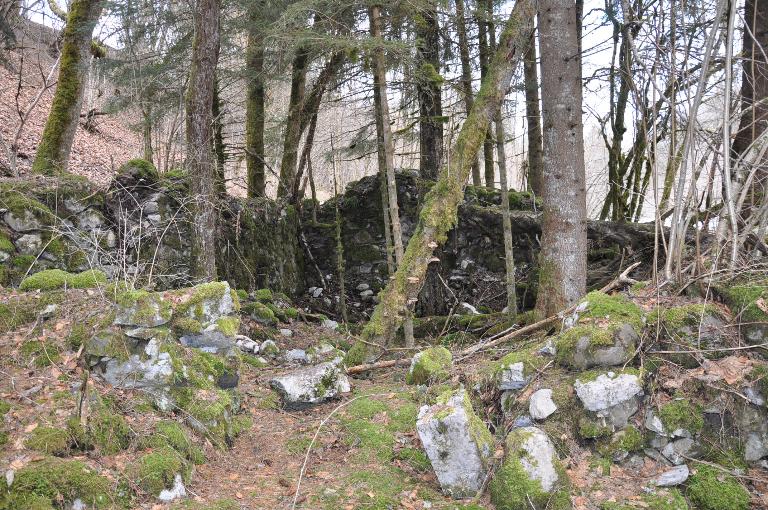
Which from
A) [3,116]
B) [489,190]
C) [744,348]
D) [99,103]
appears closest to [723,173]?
[744,348]

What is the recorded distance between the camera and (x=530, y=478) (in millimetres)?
3471

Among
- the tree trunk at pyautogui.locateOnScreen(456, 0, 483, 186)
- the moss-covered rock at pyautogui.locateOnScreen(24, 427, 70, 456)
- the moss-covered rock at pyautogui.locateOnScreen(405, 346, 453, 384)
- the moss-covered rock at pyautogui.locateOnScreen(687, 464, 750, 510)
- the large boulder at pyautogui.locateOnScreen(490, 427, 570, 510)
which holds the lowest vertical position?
the moss-covered rock at pyautogui.locateOnScreen(687, 464, 750, 510)

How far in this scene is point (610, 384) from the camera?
158 inches

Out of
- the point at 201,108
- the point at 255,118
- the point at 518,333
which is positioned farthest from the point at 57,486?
the point at 255,118

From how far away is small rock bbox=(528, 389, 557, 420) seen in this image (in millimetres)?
4062

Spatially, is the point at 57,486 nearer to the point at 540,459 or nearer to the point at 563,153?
the point at 540,459

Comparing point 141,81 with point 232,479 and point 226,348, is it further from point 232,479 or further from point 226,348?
point 232,479

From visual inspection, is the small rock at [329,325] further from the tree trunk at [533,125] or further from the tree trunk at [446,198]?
the tree trunk at [533,125]

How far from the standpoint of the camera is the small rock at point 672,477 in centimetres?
362

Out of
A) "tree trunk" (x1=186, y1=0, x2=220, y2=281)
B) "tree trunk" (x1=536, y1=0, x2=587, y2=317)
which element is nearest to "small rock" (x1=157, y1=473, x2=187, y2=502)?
"tree trunk" (x1=186, y1=0, x2=220, y2=281)

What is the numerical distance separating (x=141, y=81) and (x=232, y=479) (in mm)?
8896

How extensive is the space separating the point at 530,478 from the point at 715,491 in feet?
3.97

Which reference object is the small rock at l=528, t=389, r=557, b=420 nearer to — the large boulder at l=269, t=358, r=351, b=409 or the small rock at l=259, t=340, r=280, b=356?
the large boulder at l=269, t=358, r=351, b=409

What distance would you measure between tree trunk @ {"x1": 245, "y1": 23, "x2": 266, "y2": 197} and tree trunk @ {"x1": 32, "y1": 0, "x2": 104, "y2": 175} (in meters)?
2.70
